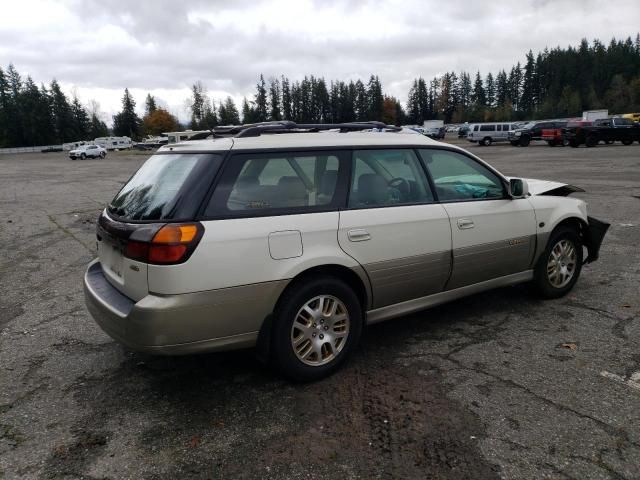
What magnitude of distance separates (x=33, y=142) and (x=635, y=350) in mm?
120216

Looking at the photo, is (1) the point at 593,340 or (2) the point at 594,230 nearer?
(1) the point at 593,340

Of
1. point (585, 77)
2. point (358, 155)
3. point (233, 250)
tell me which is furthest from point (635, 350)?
point (585, 77)

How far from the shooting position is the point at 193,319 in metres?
2.95

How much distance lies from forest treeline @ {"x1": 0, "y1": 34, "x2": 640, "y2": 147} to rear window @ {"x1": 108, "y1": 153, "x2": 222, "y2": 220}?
111 m

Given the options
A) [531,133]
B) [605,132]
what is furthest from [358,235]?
[531,133]

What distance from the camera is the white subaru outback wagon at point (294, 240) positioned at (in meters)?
2.96

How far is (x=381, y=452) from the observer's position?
8.86 feet

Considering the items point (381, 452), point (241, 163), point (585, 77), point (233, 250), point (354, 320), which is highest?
point (585, 77)

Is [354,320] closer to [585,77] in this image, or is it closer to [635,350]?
[635,350]

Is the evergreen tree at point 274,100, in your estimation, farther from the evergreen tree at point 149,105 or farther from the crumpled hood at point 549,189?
the crumpled hood at point 549,189

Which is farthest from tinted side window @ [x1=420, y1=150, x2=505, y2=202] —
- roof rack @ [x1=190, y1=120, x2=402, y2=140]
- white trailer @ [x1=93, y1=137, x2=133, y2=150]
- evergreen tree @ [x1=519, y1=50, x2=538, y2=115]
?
evergreen tree @ [x1=519, y1=50, x2=538, y2=115]

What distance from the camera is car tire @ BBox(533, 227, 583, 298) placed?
189 inches

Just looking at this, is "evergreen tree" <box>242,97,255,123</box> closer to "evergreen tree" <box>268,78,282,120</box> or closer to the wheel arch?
"evergreen tree" <box>268,78,282,120</box>

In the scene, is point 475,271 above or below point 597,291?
above
